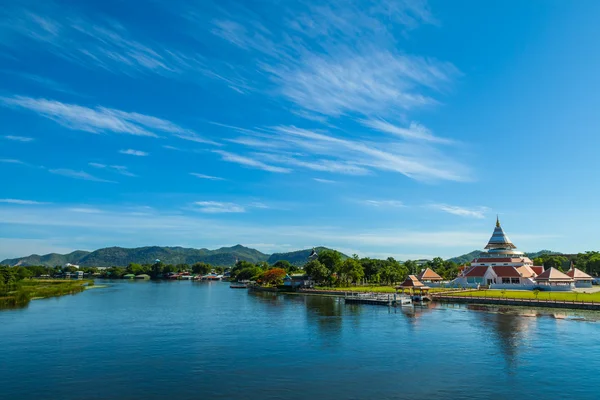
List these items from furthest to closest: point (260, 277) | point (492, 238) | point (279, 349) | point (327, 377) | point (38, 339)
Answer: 1. point (260, 277)
2. point (492, 238)
3. point (38, 339)
4. point (279, 349)
5. point (327, 377)

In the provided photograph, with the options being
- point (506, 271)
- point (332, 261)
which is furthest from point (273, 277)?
point (506, 271)

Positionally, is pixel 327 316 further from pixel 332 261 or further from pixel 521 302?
pixel 332 261

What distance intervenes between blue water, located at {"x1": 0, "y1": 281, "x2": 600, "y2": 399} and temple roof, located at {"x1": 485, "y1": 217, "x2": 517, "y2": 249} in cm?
5463

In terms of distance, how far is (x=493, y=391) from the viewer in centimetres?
3109

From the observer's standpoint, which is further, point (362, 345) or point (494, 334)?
point (494, 334)

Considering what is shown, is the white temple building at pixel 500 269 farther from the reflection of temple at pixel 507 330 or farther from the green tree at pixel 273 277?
the green tree at pixel 273 277

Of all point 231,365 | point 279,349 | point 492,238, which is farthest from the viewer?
point 492,238

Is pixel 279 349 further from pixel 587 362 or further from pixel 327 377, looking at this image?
pixel 587 362

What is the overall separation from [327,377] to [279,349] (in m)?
11.6

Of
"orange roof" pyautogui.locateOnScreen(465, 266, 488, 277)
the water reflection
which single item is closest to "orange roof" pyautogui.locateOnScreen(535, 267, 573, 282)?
"orange roof" pyautogui.locateOnScreen(465, 266, 488, 277)

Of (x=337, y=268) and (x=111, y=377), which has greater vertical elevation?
(x=337, y=268)

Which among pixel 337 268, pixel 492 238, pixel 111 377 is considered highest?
pixel 492 238

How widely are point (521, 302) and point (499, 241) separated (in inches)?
1902

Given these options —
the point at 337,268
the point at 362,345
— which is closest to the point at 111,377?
the point at 362,345
